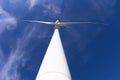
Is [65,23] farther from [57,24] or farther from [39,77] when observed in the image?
[39,77]

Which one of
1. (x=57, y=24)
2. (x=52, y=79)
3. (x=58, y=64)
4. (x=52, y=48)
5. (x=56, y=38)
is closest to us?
(x=52, y=79)

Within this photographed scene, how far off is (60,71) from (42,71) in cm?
232

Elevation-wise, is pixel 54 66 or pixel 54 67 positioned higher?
pixel 54 66

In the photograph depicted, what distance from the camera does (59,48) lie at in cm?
4088

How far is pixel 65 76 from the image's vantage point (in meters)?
35.9

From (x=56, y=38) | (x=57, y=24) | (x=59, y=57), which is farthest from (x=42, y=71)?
(x=57, y=24)

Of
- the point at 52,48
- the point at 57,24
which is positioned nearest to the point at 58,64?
the point at 52,48

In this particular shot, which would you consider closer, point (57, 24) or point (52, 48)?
point (52, 48)

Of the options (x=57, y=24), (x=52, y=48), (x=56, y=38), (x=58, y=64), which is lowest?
(x=58, y=64)

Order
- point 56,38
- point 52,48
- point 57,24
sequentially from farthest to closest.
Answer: point 57,24
point 56,38
point 52,48

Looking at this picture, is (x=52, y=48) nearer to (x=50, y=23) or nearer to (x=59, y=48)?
(x=59, y=48)

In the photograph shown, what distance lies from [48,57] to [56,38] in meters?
5.38

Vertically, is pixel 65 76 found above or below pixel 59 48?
below

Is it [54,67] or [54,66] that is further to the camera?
[54,66]
